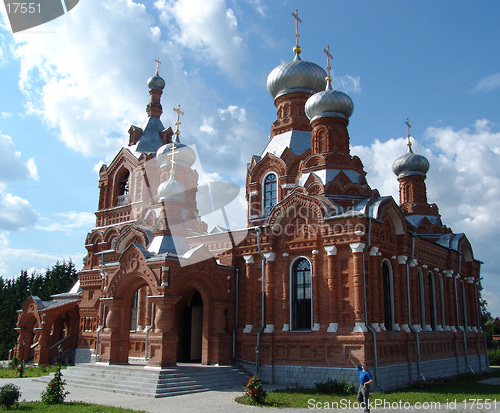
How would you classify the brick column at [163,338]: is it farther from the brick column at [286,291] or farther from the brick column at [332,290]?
the brick column at [332,290]

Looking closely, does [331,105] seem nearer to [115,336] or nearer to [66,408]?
[115,336]

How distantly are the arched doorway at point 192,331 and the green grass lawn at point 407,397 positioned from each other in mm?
4922

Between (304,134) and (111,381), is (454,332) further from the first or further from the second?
(111,381)

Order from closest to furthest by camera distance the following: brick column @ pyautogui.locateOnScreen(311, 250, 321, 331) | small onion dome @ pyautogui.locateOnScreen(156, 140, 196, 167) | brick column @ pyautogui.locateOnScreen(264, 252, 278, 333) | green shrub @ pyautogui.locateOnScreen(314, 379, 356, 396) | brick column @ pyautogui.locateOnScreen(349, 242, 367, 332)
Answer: green shrub @ pyautogui.locateOnScreen(314, 379, 356, 396)
brick column @ pyautogui.locateOnScreen(349, 242, 367, 332)
brick column @ pyautogui.locateOnScreen(311, 250, 321, 331)
brick column @ pyautogui.locateOnScreen(264, 252, 278, 333)
small onion dome @ pyautogui.locateOnScreen(156, 140, 196, 167)

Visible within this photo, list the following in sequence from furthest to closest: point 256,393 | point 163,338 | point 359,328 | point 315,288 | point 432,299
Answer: point 432,299
point 315,288
point 163,338
point 359,328
point 256,393

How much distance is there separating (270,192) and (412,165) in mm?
7738

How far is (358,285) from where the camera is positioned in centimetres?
1332

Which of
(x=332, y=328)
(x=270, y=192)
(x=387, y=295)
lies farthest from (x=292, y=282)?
(x=270, y=192)

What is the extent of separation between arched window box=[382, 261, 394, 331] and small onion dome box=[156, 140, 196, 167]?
425 inches

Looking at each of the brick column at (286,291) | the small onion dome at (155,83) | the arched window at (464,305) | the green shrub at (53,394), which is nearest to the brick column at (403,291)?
the brick column at (286,291)

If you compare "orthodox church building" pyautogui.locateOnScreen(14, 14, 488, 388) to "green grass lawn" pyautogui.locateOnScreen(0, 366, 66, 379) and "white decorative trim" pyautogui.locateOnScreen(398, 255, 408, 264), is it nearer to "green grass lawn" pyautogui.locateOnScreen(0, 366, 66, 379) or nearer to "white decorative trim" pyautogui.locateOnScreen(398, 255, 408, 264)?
"white decorative trim" pyautogui.locateOnScreen(398, 255, 408, 264)

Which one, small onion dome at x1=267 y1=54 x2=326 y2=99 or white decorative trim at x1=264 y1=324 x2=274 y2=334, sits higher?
small onion dome at x1=267 y1=54 x2=326 y2=99

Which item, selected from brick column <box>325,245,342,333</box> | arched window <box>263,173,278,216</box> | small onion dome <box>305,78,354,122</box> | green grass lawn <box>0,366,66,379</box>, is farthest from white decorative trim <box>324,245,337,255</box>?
green grass lawn <box>0,366,66,379</box>

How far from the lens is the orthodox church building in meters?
13.7
